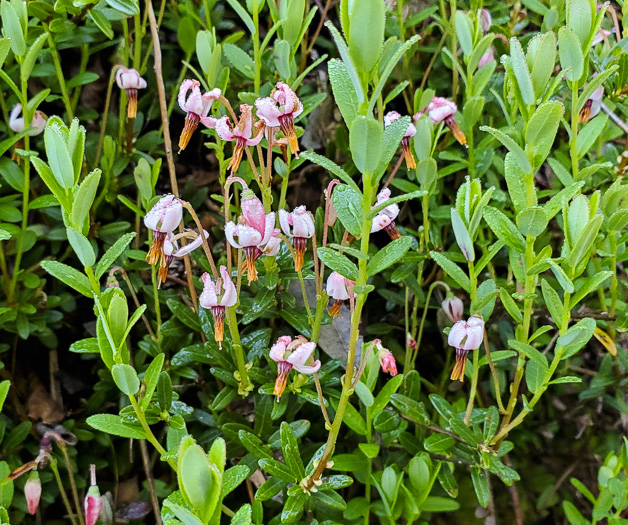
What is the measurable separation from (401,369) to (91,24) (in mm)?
939

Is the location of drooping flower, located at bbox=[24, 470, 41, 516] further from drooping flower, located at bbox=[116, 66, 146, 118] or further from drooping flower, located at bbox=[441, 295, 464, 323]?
drooping flower, located at bbox=[441, 295, 464, 323]

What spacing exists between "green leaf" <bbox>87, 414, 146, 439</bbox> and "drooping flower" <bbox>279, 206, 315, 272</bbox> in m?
0.31

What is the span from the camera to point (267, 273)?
3.18 ft

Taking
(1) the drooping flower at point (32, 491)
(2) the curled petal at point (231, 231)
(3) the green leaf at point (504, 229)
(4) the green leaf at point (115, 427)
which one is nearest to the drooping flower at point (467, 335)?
(3) the green leaf at point (504, 229)

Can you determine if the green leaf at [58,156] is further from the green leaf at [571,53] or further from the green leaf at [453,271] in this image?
the green leaf at [571,53]

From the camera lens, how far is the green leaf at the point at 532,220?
0.77 m

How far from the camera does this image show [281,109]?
0.83 m

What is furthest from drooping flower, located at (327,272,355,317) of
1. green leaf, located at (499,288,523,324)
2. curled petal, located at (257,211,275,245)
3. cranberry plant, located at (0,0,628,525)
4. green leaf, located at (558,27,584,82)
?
green leaf, located at (558,27,584,82)

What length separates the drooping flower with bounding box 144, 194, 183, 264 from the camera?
2.62 feet

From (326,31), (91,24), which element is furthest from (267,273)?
(326,31)

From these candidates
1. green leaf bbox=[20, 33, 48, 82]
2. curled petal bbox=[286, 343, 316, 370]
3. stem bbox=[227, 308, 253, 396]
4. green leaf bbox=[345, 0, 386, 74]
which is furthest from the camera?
green leaf bbox=[20, 33, 48, 82]

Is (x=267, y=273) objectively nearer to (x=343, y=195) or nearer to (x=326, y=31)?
(x=343, y=195)

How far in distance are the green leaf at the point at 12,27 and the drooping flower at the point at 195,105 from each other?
32 centimetres

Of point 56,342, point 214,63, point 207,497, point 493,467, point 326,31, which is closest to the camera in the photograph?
point 207,497
